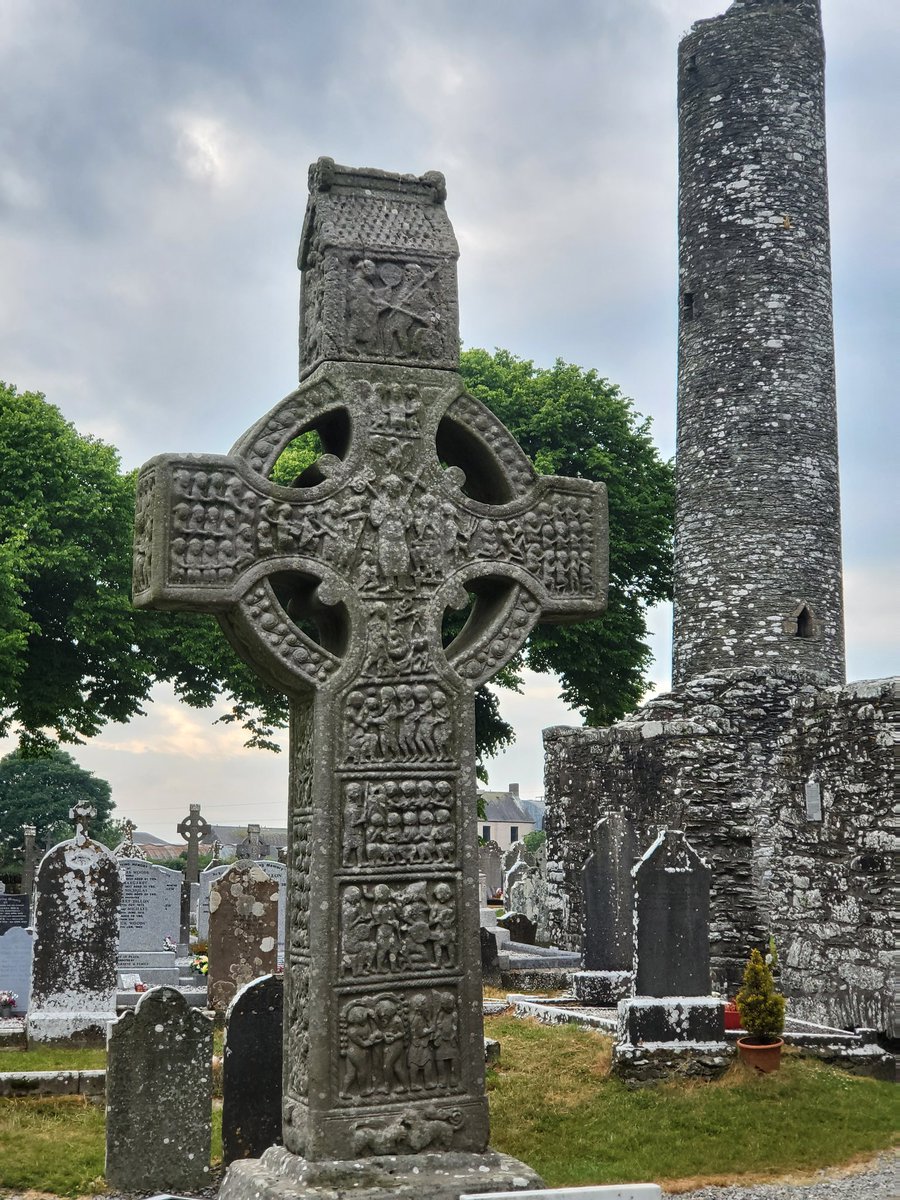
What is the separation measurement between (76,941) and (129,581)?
1466 cm

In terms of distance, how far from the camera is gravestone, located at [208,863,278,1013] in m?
12.6

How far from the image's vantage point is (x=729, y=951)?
15.4m

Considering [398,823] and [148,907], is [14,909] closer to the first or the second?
[148,907]

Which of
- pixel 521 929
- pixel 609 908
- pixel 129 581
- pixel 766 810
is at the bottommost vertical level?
pixel 521 929

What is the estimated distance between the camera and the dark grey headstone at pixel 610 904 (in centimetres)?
1337

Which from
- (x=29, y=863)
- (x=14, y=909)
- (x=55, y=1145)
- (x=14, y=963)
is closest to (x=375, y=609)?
(x=55, y=1145)

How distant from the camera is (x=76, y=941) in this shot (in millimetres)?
11648

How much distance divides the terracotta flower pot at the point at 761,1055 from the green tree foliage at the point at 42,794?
2037 inches

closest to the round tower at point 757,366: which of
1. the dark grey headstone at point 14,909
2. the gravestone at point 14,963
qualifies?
the gravestone at point 14,963

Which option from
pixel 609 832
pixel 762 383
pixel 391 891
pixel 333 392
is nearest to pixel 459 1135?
pixel 391 891

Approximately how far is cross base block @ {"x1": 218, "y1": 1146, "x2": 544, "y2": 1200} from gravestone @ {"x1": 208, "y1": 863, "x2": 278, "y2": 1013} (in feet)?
26.9

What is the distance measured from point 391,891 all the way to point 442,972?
13.5 inches

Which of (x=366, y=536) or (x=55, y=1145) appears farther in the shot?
(x=55, y=1145)

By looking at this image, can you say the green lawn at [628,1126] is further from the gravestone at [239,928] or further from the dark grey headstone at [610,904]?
the gravestone at [239,928]
